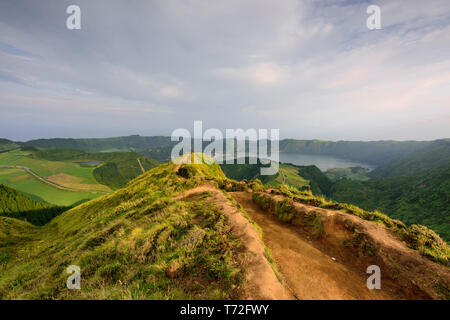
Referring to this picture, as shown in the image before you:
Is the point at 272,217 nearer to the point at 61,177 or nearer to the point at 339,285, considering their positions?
the point at 339,285

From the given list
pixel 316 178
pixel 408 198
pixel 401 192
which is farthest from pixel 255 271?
pixel 401 192

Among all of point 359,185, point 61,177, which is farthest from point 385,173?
point 61,177

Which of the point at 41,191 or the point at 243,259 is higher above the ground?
the point at 243,259

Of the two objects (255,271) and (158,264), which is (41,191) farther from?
(255,271)

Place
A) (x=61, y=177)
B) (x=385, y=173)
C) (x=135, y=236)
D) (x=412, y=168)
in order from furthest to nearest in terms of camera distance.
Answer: (x=385, y=173)
(x=412, y=168)
(x=61, y=177)
(x=135, y=236)

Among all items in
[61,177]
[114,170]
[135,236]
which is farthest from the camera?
[114,170]

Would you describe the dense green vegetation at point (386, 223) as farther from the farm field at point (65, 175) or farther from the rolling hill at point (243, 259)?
the farm field at point (65, 175)
